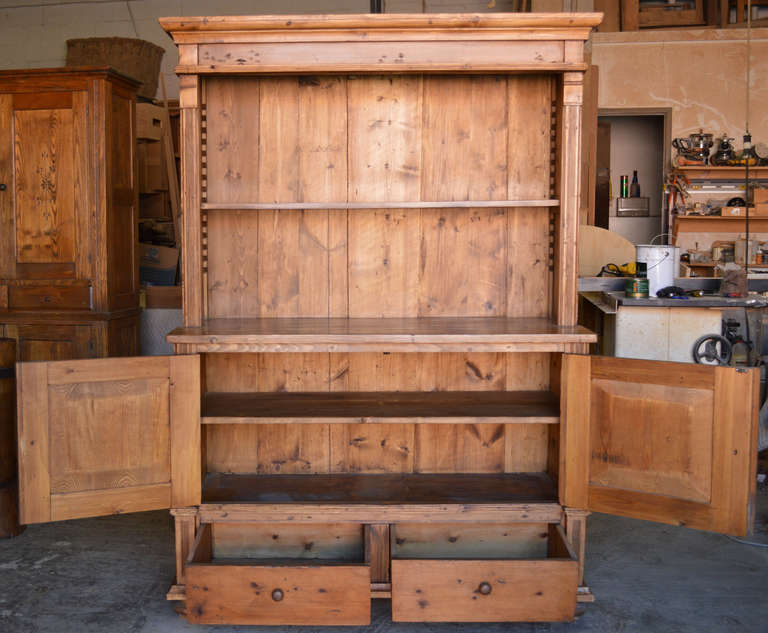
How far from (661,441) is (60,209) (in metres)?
3.29

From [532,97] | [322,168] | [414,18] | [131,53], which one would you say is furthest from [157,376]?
[131,53]

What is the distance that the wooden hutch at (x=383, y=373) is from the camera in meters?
2.16

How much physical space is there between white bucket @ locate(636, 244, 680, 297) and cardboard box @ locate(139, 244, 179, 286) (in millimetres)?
2992

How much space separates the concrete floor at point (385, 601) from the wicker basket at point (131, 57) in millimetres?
4305

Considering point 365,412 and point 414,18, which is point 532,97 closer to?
point 414,18

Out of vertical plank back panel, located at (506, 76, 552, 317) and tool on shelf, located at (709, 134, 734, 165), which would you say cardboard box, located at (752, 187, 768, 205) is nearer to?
tool on shelf, located at (709, 134, 734, 165)

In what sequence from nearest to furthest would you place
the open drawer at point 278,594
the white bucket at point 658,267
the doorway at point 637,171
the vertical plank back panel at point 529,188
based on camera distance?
1. the open drawer at point 278,594
2. the vertical plank back panel at point 529,188
3. the white bucket at point 658,267
4. the doorway at point 637,171

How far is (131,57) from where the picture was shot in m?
6.21

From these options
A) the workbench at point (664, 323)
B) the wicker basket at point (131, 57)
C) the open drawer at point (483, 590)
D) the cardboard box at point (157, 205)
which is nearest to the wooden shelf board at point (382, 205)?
the workbench at point (664, 323)

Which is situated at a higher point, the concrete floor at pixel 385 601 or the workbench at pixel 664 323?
the workbench at pixel 664 323

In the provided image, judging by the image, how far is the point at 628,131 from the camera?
7.12 metres

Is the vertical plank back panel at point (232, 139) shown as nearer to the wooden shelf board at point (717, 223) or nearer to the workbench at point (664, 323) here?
the workbench at point (664, 323)

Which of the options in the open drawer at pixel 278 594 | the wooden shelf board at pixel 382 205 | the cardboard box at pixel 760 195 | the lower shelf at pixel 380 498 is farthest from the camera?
the cardboard box at pixel 760 195

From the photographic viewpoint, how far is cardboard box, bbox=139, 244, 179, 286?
4836 mm
